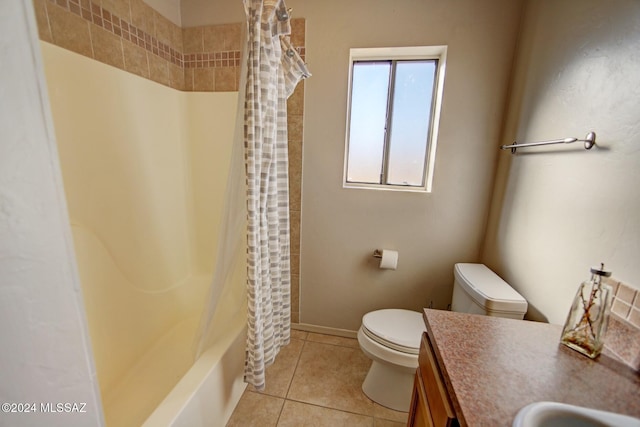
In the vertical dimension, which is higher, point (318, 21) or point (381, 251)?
point (318, 21)

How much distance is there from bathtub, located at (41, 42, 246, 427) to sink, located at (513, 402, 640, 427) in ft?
3.62

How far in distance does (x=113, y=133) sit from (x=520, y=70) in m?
2.20

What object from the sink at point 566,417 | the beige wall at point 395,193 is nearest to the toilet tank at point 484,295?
the beige wall at point 395,193

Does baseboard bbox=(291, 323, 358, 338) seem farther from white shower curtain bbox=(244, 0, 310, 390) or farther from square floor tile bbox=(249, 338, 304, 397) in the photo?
white shower curtain bbox=(244, 0, 310, 390)

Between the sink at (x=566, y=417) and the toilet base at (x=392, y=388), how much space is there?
2.83 ft

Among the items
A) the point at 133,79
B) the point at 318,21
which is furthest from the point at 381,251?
the point at 133,79

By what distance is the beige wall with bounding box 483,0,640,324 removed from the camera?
32.2 inches

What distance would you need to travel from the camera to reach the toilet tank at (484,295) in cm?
117

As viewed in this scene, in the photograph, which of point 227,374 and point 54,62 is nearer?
point 54,62

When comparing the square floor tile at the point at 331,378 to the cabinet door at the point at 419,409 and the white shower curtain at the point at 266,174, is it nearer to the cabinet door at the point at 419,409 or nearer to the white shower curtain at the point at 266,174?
the white shower curtain at the point at 266,174

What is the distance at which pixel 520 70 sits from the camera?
138 cm

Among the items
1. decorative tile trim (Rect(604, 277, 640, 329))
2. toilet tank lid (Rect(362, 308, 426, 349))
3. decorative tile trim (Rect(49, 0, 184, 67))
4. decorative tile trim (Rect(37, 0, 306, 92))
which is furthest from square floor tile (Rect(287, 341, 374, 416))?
decorative tile trim (Rect(49, 0, 184, 67))

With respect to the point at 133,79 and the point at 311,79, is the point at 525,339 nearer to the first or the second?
the point at 311,79

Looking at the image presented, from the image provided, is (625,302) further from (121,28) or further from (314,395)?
(121,28)
